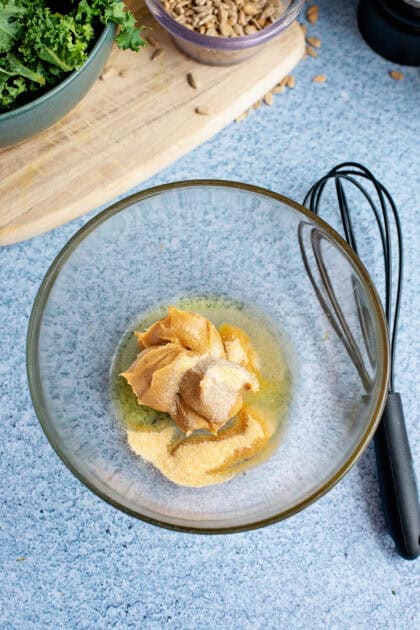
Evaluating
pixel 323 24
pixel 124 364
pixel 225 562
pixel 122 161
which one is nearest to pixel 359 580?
pixel 225 562

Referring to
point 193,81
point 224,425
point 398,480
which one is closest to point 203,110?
point 193,81

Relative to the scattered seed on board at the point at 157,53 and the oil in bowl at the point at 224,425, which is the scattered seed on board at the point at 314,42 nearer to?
the scattered seed on board at the point at 157,53

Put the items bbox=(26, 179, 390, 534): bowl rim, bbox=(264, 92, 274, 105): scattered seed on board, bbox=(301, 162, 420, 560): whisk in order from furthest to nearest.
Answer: bbox=(264, 92, 274, 105): scattered seed on board → bbox=(301, 162, 420, 560): whisk → bbox=(26, 179, 390, 534): bowl rim

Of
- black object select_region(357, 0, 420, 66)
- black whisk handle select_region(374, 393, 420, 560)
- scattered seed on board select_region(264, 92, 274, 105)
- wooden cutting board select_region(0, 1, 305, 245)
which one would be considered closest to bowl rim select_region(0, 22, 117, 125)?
wooden cutting board select_region(0, 1, 305, 245)

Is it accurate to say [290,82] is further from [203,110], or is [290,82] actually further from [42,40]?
[42,40]

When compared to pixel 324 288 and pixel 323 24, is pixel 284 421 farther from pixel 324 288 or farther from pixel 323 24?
pixel 323 24

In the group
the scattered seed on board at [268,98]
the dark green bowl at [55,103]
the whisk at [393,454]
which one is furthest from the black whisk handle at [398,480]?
the dark green bowl at [55,103]

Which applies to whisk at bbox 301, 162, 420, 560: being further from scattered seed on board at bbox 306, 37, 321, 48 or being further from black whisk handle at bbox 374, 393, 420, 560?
scattered seed on board at bbox 306, 37, 321, 48
